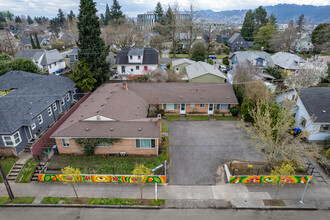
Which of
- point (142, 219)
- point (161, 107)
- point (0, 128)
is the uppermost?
point (0, 128)

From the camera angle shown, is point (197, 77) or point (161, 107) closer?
point (161, 107)

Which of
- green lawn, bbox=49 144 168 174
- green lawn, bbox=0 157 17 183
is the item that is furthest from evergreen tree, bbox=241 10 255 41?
green lawn, bbox=0 157 17 183

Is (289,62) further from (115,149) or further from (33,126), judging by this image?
(33,126)

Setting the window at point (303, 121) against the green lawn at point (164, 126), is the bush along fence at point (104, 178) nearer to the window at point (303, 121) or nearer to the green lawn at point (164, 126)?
the green lawn at point (164, 126)

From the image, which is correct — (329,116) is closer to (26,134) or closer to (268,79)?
(268,79)

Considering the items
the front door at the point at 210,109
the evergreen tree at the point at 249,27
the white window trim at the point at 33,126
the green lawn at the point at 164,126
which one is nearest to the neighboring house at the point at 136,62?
the front door at the point at 210,109

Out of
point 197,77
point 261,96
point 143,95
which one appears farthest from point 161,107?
point 261,96
